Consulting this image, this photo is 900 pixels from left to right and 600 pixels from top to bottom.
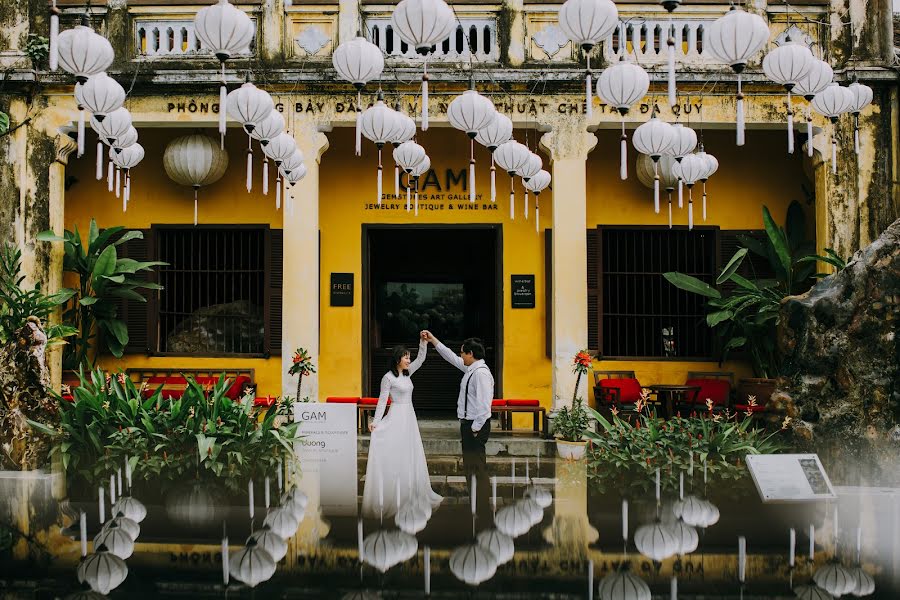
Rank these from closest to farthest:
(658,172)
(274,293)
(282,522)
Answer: (282,522) < (658,172) < (274,293)

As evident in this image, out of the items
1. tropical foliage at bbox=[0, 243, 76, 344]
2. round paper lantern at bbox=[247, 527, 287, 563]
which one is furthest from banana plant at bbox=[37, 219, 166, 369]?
round paper lantern at bbox=[247, 527, 287, 563]

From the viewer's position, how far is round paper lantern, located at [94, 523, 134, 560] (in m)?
6.06

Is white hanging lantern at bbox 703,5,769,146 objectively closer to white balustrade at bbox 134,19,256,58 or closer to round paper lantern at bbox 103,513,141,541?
round paper lantern at bbox 103,513,141,541

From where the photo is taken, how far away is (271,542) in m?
6.46

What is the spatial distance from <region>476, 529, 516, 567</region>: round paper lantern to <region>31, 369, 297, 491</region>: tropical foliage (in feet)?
10.6

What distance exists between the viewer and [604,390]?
12430 mm

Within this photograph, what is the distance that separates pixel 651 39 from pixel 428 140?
3.91m

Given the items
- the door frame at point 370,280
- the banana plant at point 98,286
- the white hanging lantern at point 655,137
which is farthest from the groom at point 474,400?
the banana plant at point 98,286

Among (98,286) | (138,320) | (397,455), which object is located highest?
(98,286)

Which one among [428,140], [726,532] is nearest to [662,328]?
[428,140]

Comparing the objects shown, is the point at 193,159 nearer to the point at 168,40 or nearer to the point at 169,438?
the point at 168,40

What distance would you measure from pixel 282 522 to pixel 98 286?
22.7 feet

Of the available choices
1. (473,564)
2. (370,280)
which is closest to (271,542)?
(473,564)

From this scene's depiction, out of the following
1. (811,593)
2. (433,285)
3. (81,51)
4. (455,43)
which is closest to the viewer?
(811,593)
